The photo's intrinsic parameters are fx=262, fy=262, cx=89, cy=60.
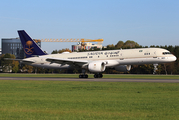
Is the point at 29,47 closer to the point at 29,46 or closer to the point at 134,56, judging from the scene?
the point at 29,46

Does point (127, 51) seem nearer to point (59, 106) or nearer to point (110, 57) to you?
point (110, 57)

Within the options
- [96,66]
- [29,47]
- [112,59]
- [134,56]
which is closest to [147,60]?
Answer: [134,56]

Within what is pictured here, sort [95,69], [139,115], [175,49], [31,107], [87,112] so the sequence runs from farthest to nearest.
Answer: [175,49], [95,69], [31,107], [87,112], [139,115]

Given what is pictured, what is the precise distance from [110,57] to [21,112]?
3603 cm

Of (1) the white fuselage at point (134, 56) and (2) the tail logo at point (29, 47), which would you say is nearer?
(1) the white fuselage at point (134, 56)

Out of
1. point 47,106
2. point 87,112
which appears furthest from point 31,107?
point 87,112

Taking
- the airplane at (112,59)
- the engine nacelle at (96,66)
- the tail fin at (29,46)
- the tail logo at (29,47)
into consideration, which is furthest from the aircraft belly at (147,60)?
the tail logo at (29,47)

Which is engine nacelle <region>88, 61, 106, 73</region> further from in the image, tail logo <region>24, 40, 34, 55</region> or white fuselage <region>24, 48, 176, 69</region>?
tail logo <region>24, 40, 34, 55</region>

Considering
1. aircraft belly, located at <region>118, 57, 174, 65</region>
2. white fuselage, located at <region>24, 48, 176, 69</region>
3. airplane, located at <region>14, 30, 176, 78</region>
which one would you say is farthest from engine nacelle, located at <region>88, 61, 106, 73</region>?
aircraft belly, located at <region>118, 57, 174, 65</region>

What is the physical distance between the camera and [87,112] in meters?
11.5

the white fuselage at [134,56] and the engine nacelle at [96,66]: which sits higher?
the white fuselage at [134,56]

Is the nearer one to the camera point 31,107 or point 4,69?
point 31,107

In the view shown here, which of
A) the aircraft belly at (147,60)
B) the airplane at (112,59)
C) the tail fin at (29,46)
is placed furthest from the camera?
the tail fin at (29,46)

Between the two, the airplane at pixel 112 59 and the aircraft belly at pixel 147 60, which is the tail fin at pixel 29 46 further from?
the aircraft belly at pixel 147 60
